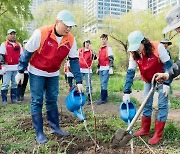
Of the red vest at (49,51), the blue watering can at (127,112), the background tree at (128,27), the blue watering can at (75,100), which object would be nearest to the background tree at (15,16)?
the blue watering can at (75,100)

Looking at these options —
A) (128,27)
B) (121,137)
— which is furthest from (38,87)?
(128,27)

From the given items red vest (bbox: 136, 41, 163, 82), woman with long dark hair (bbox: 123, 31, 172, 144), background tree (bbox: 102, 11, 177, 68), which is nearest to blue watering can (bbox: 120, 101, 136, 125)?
woman with long dark hair (bbox: 123, 31, 172, 144)

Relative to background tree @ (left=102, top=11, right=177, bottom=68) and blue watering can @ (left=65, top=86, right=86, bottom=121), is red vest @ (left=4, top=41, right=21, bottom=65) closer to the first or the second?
blue watering can @ (left=65, top=86, right=86, bottom=121)

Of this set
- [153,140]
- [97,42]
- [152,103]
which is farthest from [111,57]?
[97,42]

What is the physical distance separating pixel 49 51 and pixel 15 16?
9193mm

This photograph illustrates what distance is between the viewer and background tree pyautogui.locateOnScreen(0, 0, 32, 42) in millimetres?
11852

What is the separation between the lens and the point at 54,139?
4.08 meters

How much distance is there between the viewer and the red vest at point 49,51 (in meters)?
3.93

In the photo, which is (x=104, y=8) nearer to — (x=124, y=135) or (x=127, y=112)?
(x=127, y=112)

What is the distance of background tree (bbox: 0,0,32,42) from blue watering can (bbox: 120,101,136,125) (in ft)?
28.1

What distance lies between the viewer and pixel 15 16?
12.6 meters

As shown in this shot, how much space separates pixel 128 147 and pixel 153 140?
49 cm

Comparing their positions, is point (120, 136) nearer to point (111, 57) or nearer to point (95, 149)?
point (95, 149)

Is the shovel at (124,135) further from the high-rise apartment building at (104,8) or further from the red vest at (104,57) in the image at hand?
the high-rise apartment building at (104,8)
